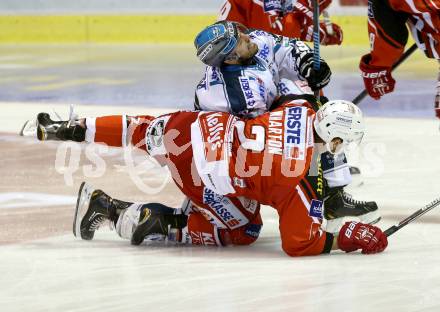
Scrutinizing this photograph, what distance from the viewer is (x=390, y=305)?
126 inches

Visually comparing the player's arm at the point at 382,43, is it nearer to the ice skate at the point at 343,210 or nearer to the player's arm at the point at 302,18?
the ice skate at the point at 343,210

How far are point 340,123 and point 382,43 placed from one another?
965mm

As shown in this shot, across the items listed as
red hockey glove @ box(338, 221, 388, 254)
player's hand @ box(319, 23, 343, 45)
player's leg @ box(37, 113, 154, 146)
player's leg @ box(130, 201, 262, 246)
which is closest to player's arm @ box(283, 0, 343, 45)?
player's hand @ box(319, 23, 343, 45)

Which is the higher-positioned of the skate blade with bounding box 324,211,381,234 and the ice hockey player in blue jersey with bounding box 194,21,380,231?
the ice hockey player in blue jersey with bounding box 194,21,380,231

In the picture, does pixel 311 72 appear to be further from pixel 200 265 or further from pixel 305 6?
pixel 305 6

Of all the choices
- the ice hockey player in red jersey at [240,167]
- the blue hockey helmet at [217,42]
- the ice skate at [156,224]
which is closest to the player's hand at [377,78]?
the ice hockey player in red jersey at [240,167]

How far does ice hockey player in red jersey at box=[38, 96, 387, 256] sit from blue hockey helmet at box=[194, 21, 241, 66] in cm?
22

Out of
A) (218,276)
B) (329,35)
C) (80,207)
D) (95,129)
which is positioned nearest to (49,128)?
(95,129)

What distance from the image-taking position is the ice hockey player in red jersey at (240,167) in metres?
3.78

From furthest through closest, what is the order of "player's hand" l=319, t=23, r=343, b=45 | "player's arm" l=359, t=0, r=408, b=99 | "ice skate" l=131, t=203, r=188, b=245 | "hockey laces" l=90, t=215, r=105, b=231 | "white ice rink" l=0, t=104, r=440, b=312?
"player's hand" l=319, t=23, r=343, b=45 → "player's arm" l=359, t=0, r=408, b=99 → "hockey laces" l=90, t=215, r=105, b=231 → "ice skate" l=131, t=203, r=188, b=245 → "white ice rink" l=0, t=104, r=440, b=312

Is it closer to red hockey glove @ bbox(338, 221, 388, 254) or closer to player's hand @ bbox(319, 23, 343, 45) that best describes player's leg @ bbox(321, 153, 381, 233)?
red hockey glove @ bbox(338, 221, 388, 254)

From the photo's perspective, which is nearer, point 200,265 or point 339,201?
point 200,265

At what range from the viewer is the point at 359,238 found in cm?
379

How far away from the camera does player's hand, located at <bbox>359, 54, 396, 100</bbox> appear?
15.6 feet
